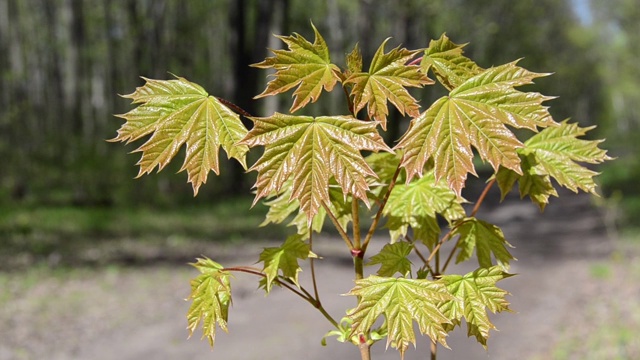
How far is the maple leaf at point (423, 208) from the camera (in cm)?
138

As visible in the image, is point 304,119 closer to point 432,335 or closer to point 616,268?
point 432,335

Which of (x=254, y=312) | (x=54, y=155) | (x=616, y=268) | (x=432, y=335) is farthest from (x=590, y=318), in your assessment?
(x=54, y=155)

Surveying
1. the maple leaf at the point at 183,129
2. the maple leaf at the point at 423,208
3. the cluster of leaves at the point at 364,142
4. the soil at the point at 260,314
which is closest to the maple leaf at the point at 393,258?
the cluster of leaves at the point at 364,142

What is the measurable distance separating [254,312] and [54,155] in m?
10.9

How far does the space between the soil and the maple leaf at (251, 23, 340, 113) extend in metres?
4.99

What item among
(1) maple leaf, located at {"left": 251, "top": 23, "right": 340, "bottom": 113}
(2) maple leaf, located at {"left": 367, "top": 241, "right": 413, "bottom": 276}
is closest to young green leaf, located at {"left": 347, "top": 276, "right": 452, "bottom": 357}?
(2) maple leaf, located at {"left": 367, "top": 241, "right": 413, "bottom": 276}

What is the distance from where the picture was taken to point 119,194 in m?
14.5

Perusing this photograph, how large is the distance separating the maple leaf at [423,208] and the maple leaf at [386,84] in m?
0.31

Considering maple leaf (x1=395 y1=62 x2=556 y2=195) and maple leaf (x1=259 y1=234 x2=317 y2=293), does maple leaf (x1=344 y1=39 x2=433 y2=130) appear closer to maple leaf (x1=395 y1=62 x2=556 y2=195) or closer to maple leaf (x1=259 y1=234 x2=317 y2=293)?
maple leaf (x1=395 y1=62 x2=556 y2=195)

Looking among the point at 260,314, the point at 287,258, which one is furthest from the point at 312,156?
the point at 260,314

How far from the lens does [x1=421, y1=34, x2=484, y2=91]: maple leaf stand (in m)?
1.21

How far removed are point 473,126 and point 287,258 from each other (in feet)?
1.58

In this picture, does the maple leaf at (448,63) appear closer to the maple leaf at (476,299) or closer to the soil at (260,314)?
the maple leaf at (476,299)

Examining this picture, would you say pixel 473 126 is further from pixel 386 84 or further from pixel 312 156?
pixel 312 156
